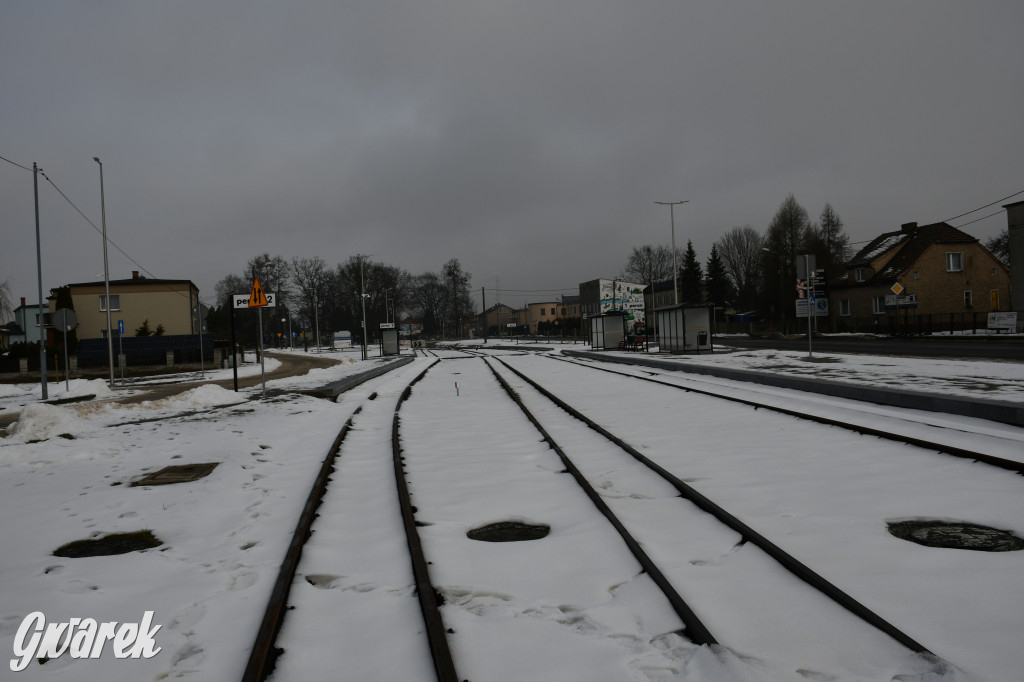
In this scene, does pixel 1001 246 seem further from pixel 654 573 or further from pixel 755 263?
pixel 654 573

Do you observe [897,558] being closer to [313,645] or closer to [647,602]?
[647,602]

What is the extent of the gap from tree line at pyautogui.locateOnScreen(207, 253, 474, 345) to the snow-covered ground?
74632 millimetres

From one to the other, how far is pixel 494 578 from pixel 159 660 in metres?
1.77

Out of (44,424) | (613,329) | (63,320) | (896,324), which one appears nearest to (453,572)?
(44,424)

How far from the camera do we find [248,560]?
441 cm

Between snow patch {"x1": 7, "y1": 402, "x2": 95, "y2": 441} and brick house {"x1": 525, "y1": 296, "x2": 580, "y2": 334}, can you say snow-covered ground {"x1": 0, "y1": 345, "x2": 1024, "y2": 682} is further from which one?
brick house {"x1": 525, "y1": 296, "x2": 580, "y2": 334}

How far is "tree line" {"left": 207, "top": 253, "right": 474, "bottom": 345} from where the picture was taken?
92375 mm

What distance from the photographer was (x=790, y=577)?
143 inches

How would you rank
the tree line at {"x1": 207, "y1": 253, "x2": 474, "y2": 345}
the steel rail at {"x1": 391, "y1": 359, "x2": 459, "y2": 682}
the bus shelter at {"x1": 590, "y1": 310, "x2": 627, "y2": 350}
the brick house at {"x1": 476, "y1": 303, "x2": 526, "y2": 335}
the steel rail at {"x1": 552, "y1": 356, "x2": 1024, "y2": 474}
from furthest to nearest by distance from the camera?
1. the brick house at {"x1": 476, "y1": 303, "x2": 526, "y2": 335}
2. the tree line at {"x1": 207, "y1": 253, "x2": 474, "y2": 345}
3. the bus shelter at {"x1": 590, "y1": 310, "x2": 627, "y2": 350}
4. the steel rail at {"x1": 552, "y1": 356, "x2": 1024, "y2": 474}
5. the steel rail at {"x1": 391, "y1": 359, "x2": 459, "y2": 682}

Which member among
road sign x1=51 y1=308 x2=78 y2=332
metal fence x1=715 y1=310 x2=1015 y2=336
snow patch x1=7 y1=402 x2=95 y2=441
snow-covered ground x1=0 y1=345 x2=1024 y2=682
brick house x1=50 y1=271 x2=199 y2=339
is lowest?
snow-covered ground x1=0 y1=345 x2=1024 y2=682

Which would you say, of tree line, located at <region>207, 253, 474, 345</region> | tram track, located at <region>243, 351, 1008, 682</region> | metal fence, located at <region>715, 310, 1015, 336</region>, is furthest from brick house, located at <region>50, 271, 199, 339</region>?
metal fence, located at <region>715, 310, 1015, 336</region>

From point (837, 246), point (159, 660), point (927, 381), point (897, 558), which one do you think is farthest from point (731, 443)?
point (837, 246)

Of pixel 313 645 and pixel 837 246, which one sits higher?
pixel 837 246

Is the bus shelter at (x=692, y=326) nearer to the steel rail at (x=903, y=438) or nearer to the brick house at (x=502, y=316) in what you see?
the steel rail at (x=903, y=438)
